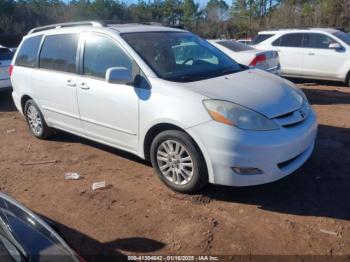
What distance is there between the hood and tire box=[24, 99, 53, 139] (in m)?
3.01

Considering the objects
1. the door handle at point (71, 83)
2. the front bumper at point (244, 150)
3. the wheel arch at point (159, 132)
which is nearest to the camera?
the front bumper at point (244, 150)

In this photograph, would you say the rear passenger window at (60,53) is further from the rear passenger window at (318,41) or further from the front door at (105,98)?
the rear passenger window at (318,41)

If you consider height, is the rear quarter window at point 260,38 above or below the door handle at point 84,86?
above

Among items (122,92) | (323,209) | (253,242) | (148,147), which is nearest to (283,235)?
(253,242)

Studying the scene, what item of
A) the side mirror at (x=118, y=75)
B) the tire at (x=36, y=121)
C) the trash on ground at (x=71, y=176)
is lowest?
the trash on ground at (x=71, y=176)

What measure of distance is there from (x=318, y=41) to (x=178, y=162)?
8.00 m

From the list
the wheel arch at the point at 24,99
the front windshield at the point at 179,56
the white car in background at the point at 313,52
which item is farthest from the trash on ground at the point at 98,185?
the white car in background at the point at 313,52

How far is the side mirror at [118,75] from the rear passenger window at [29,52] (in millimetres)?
2235

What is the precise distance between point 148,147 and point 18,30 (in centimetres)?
2726

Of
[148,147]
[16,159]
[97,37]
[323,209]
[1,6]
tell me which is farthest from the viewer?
[1,6]

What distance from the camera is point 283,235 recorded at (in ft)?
11.8

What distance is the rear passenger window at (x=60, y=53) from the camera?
5.46m

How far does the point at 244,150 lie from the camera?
3828 mm

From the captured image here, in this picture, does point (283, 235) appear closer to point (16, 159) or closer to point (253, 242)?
point (253, 242)
